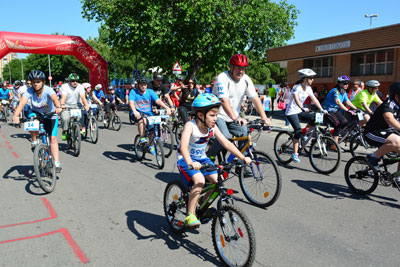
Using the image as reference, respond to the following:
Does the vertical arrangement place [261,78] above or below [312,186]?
above

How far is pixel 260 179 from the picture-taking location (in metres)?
5.07

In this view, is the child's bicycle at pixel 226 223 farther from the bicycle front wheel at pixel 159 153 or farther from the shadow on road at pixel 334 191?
the bicycle front wheel at pixel 159 153

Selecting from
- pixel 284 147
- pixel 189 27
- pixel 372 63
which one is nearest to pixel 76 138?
pixel 284 147

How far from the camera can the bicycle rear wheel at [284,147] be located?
25.1 ft

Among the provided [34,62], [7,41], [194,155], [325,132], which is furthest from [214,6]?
[34,62]

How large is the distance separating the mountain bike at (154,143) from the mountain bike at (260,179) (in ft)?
7.83

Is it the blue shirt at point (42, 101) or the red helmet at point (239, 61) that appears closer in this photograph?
the red helmet at point (239, 61)

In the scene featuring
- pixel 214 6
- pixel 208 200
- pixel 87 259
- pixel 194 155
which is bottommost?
pixel 87 259

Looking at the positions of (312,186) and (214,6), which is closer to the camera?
(312,186)

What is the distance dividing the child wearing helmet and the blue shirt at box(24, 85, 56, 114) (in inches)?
139

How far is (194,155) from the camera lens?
3.85m

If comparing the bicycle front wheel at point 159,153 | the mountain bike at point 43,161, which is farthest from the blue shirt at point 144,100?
the mountain bike at point 43,161

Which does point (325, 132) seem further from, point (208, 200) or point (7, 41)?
point (7, 41)

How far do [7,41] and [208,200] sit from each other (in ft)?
79.4
